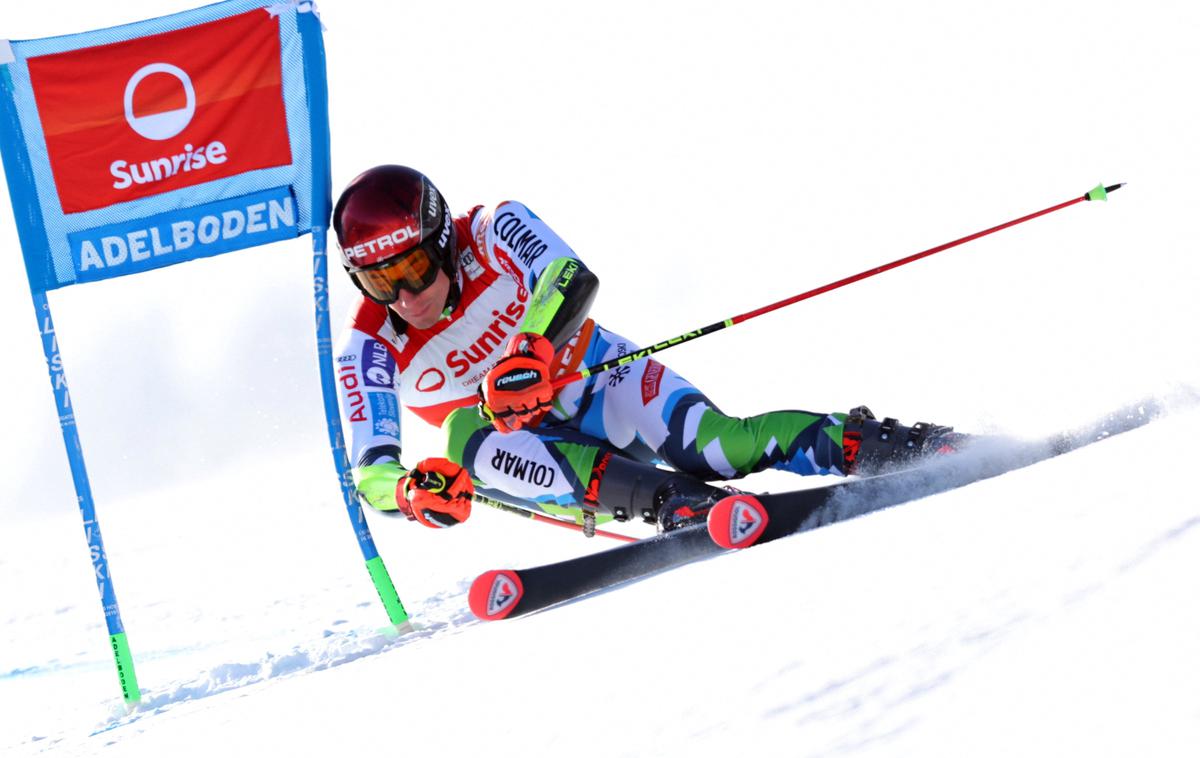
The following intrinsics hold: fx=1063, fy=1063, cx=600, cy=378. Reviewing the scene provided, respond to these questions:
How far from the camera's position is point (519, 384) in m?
3.62

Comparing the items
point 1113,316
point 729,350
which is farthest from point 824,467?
point 729,350

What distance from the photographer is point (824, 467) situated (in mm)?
3758

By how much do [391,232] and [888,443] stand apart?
1.95 metres

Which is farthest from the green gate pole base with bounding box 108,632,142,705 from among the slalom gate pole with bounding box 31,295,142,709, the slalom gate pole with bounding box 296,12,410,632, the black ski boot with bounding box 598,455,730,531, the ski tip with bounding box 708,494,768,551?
the ski tip with bounding box 708,494,768,551

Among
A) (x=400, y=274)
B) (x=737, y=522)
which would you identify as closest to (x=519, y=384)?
(x=400, y=274)

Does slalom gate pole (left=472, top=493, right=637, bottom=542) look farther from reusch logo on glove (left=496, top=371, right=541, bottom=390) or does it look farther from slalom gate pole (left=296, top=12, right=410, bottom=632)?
reusch logo on glove (left=496, top=371, right=541, bottom=390)

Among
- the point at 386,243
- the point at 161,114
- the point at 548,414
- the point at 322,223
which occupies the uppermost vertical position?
the point at 161,114

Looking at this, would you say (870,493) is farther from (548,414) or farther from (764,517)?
(548,414)

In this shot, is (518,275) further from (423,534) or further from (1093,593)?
(423,534)

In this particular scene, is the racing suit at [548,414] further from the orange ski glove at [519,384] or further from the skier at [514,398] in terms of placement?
the orange ski glove at [519,384]

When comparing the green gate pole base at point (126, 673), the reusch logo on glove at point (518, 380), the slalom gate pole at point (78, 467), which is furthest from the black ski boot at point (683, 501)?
the slalom gate pole at point (78, 467)

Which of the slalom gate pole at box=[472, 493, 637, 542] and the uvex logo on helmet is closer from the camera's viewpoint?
the uvex logo on helmet

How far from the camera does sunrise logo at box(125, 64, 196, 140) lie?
178 inches

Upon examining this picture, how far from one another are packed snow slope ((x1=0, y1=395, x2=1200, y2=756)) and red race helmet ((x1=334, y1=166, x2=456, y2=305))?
1.40 meters
